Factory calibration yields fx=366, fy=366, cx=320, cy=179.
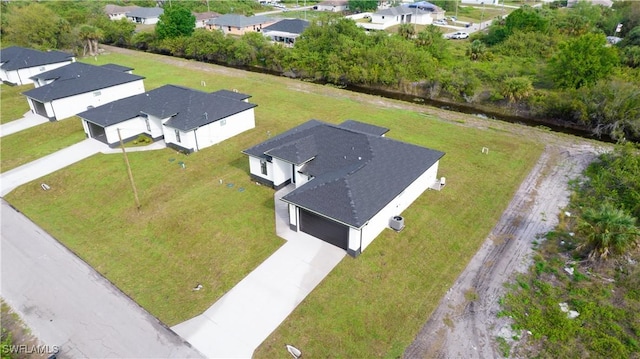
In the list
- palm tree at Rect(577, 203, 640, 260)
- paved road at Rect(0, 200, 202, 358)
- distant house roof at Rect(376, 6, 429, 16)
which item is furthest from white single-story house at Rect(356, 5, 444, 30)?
paved road at Rect(0, 200, 202, 358)

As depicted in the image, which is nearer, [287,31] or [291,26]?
[287,31]

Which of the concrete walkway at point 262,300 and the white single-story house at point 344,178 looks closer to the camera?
the concrete walkway at point 262,300

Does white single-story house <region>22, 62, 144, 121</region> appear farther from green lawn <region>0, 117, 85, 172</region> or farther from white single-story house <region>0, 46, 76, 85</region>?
white single-story house <region>0, 46, 76, 85</region>

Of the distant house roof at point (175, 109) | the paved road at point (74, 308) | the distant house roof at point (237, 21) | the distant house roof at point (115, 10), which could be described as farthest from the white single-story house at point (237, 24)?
the paved road at point (74, 308)

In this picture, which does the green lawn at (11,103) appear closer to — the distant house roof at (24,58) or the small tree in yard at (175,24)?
the distant house roof at (24,58)

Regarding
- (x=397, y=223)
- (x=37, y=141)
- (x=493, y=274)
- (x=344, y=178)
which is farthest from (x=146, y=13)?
(x=493, y=274)

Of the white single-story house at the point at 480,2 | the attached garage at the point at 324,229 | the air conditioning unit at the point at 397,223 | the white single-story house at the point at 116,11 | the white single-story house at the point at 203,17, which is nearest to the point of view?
the attached garage at the point at 324,229

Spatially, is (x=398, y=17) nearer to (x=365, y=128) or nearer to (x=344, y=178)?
(x=365, y=128)
